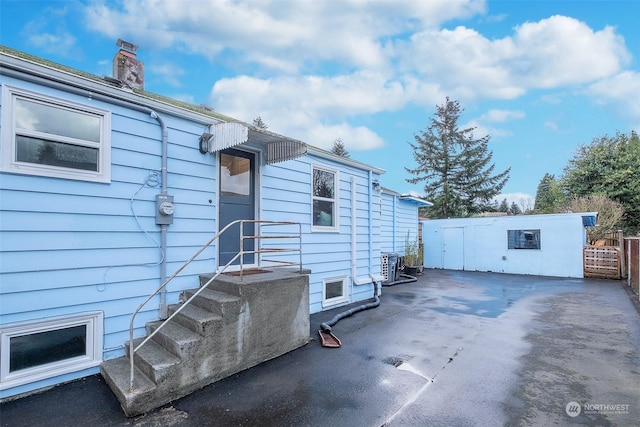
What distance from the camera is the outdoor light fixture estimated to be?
4340 millimetres

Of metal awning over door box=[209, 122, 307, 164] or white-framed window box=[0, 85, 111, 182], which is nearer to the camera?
white-framed window box=[0, 85, 111, 182]

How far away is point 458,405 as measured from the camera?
2.77 meters

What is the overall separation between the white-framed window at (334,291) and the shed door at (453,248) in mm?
9569

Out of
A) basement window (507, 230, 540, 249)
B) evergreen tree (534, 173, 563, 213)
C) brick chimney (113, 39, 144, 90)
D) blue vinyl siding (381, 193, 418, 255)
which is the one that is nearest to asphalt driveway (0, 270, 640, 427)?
brick chimney (113, 39, 144, 90)

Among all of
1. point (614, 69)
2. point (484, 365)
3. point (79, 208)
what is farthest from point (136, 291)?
point (614, 69)

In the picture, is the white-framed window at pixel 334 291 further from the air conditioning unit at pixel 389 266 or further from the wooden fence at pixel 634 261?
the wooden fence at pixel 634 261

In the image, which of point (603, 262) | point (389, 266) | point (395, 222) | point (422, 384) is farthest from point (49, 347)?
point (603, 262)

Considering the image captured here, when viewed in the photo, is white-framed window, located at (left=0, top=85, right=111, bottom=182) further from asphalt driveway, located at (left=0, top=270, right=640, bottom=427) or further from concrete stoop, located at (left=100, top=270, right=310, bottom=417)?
asphalt driveway, located at (left=0, top=270, right=640, bottom=427)

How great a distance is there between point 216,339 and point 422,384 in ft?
7.46

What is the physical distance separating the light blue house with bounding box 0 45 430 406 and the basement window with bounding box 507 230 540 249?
11967 millimetres

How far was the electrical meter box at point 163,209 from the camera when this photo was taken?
150 inches

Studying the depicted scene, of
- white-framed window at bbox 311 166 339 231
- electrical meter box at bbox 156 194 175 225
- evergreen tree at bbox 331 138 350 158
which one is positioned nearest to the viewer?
electrical meter box at bbox 156 194 175 225

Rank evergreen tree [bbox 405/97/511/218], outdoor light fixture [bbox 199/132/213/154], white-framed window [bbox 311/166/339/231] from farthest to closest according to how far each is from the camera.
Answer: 1. evergreen tree [bbox 405/97/511/218]
2. white-framed window [bbox 311/166/339/231]
3. outdoor light fixture [bbox 199/132/213/154]

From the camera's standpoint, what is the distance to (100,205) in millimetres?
3398
